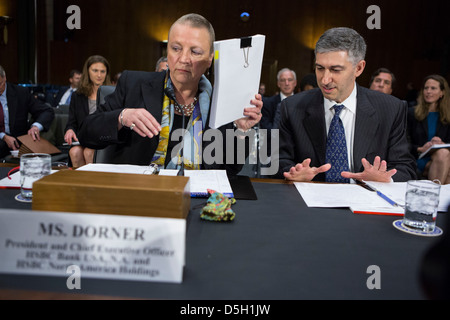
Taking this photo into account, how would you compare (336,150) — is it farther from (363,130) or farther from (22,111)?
(22,111)

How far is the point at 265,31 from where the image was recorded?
9523 mm

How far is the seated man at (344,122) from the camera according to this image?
1.84 meters

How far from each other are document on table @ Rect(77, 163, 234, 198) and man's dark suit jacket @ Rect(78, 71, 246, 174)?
314mm

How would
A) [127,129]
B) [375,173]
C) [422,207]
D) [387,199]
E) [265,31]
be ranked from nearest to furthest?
[422,207] < [387,199] < [375,173] < [127,129] < [265,31]

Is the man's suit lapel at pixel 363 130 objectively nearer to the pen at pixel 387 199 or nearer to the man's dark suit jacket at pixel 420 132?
the pen at pixel 387 199

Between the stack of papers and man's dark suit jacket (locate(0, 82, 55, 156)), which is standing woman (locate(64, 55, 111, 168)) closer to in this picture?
man's dark suit jacket (locate(0, 82, 55, 156))

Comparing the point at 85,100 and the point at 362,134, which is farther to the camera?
the point at 85,100

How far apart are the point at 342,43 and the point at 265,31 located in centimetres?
810

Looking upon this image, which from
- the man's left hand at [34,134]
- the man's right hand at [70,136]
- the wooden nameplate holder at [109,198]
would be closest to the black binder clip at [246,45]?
the wooden nameplate holder at [109,198]

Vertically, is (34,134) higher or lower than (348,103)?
lower

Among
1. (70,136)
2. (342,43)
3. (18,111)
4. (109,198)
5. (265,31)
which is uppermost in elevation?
(265,31)

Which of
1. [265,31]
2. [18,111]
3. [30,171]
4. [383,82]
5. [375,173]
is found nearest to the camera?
[30,171]

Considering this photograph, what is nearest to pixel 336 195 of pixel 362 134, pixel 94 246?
pixel 362 134

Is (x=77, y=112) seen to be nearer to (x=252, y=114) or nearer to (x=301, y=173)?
(x=252, y=114)
